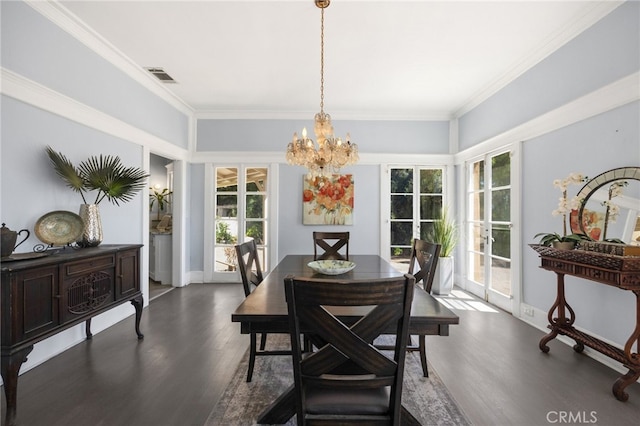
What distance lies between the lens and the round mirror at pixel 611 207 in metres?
2.22

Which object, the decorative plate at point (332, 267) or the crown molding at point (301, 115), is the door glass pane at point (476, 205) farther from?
the decorative plate at point (332, 267)

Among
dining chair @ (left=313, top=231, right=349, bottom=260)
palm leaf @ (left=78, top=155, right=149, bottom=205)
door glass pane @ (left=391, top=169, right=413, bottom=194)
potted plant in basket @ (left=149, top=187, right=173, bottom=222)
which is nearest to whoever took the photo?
palm leaf @ (left=78, top=155, right=149, bottom=205)

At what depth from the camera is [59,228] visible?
7.84 ft

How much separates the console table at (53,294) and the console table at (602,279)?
373cm

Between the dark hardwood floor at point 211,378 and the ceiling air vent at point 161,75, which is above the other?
the ceiling air vent at point 161,75

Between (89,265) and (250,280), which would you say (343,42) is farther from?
(89,265)

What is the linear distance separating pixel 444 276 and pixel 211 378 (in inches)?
140

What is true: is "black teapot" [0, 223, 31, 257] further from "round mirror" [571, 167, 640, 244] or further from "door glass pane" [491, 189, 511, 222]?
"door glass pane" [491, 189, 511, 222]

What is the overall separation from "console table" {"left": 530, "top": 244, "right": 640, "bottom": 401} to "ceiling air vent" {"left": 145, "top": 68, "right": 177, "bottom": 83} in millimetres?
4503

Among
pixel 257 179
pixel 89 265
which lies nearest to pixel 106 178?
pixel 89 265

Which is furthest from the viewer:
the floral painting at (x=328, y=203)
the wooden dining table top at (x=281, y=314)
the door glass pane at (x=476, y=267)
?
the floral painting at (x=328, y=203)

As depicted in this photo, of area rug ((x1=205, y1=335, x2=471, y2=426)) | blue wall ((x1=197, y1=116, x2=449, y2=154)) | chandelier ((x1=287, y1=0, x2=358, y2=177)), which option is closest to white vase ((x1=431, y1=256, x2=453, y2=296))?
blue wall ((x1=197, y1=116, x2=449, y2=154))

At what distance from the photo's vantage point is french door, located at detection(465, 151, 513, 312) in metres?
3.78

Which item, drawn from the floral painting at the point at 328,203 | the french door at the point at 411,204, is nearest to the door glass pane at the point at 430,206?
the french door at the point at 411,204
